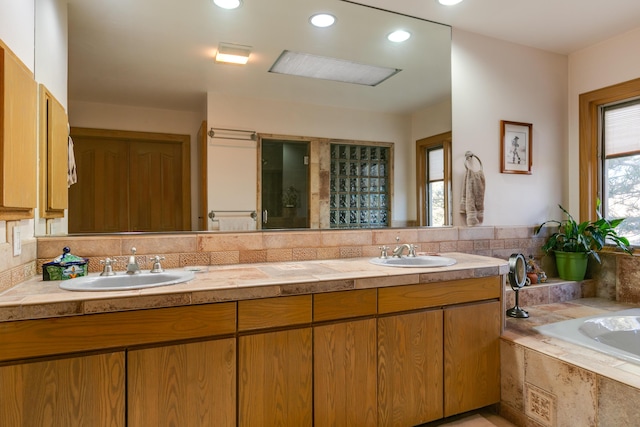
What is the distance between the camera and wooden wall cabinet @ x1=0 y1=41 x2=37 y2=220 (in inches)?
48.5

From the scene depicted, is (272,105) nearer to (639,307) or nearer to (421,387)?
(421,387)

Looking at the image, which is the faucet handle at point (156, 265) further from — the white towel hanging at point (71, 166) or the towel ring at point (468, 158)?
the towel ring at point (468, 158)

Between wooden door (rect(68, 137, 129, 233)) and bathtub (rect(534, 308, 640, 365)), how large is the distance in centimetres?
249

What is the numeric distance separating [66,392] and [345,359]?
1.11 m

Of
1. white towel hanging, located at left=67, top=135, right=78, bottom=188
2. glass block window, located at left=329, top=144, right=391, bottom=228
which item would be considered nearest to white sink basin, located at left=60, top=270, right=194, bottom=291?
white towel hanging, located at left=67, top=135, right=78, bottom=188

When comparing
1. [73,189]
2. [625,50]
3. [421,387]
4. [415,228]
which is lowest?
[421,387]

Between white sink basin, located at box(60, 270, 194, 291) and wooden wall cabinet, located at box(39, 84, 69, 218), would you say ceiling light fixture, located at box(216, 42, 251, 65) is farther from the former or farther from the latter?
white sink basin, located at box(60, 270, 194, 291)

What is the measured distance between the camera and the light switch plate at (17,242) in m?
1.48

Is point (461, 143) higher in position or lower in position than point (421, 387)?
higher

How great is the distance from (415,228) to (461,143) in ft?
2.57

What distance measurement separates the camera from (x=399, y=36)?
101 inches

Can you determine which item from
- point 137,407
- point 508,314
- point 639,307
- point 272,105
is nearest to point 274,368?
point 137,407

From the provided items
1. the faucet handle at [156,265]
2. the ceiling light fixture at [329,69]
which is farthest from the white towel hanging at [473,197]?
the faucet handle at [156,265]

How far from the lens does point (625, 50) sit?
2.79 metres
